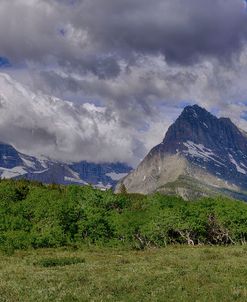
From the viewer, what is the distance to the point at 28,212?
305ft

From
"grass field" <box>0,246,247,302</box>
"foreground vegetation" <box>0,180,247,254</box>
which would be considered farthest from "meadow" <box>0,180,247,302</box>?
"grass field" <box>0,246,247,302</box>

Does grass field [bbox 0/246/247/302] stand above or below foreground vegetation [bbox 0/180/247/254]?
below

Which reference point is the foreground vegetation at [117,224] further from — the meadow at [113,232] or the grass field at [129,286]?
the grass field at [129,286]

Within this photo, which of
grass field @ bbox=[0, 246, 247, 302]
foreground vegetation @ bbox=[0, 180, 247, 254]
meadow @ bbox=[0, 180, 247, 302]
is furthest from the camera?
foreground vegetation @ bbox=[0, 180, 247, 254]

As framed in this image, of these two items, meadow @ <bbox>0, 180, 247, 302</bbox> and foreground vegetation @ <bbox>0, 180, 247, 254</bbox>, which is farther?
foreground vegetation @ <bbox>0, 180, 247, 254</bbox>

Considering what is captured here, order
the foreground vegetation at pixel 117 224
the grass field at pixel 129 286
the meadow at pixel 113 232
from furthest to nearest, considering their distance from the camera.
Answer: the foreground vegetation at pixel 117 224 < the meadow at pixel 113 232 < the grass field at pixel 129 286

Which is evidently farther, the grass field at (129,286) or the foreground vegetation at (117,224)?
the foreground vegetation at (117,224)

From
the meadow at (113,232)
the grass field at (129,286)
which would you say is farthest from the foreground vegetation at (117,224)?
the grass field at (129,286)

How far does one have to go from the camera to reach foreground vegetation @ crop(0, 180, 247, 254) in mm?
84375

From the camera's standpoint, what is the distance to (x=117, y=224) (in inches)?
3607

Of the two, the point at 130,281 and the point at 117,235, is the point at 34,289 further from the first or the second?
the point at 117,235

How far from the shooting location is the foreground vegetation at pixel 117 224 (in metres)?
84.4

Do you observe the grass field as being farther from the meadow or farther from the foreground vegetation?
the foreground vegetation

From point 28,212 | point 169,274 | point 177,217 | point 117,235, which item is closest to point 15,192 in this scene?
point 28,212
